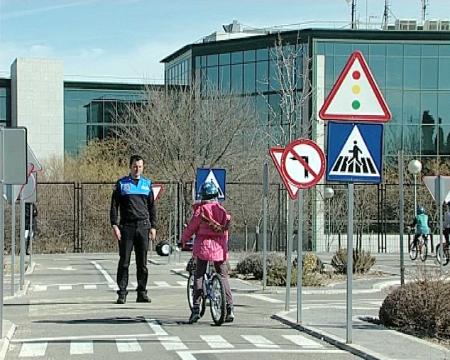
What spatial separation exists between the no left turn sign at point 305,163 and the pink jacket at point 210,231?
4.35 ft

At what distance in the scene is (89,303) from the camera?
50.7 ft

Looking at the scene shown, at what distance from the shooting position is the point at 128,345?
10.4 m

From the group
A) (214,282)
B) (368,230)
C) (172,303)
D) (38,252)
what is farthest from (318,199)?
(214,282)

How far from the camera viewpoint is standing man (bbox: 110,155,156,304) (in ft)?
47.7

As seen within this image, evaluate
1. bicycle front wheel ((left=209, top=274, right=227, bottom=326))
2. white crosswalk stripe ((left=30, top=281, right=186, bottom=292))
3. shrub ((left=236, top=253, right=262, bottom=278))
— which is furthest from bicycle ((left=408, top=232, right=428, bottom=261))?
bicycle front wheel ((left=209, top=274, right=227, bottom=326))

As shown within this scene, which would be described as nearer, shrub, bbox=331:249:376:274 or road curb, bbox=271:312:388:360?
road curb, bbox=271:312:388:360

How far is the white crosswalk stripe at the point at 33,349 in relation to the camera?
9875mm

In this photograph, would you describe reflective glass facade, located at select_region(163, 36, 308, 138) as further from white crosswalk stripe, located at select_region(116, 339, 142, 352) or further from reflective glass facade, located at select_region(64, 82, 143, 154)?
white crosswalk stripe, located at select_region(116, 339, 142, 352)

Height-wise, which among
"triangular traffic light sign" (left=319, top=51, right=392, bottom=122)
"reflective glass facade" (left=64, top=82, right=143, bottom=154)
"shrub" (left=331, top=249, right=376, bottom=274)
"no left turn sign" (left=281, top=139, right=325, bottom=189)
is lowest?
"shrub" (left=331, top=249, right=376, bottom=274)

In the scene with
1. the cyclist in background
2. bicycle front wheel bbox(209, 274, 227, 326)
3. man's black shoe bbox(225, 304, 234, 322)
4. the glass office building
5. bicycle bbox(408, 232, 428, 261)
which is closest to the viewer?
bicycle front wheel bbox(209, 274, 227, 326)

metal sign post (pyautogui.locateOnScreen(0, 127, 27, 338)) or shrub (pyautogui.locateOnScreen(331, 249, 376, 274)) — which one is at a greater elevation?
metal sign post (pyautogui.locateOnScreen(0, 127, 27, 338))

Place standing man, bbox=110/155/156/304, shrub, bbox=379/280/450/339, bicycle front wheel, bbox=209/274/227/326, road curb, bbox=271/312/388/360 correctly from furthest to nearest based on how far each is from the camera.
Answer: standing man, bbox=110/155/156/304 → bicycle front wheel, bbox=209/274/227/326 → shrub, bbox=379/280/450/339 → road curb, bbox=271/312/388/360

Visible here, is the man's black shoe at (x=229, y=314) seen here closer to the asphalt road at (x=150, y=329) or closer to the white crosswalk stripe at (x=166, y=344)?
the asphalt road at (x=150, y=329)

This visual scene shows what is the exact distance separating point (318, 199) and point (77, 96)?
27308mm
